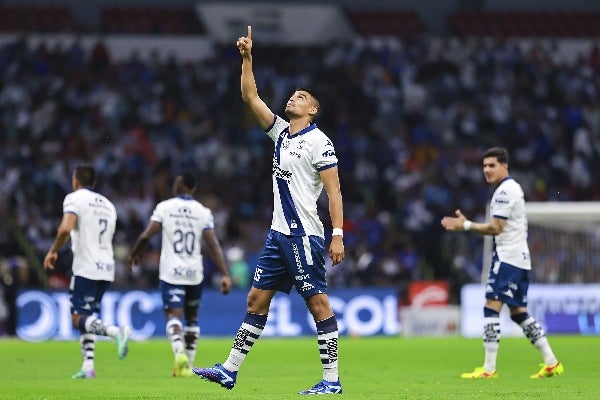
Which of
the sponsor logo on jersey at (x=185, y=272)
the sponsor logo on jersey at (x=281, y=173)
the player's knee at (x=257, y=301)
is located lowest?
the player's knee at (x=257, y=301)

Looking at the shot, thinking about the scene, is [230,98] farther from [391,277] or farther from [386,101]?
[391,277]

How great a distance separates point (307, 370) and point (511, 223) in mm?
3670

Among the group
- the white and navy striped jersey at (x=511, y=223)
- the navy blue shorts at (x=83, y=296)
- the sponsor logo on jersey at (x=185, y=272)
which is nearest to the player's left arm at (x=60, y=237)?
the navy blue shorts at (x=83, y=296)

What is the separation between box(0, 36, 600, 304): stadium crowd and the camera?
30.4 meters

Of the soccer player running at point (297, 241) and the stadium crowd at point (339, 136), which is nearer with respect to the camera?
the soccer player running at point (297, 241)

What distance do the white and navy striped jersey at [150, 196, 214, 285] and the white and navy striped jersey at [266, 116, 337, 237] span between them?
481 cm

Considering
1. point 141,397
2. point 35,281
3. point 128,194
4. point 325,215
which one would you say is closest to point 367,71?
point 325,215

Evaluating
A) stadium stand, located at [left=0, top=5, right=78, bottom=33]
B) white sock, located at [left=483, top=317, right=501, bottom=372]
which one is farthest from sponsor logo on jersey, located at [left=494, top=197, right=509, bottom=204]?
stadium stand, located at [left=0, top=5, right=78, bottom=33]

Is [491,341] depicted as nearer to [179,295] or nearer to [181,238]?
[179,295]

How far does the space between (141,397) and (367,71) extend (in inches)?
1088

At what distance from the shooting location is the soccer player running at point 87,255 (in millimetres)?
15102

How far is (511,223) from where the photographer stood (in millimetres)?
14586

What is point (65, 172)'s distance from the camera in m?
31.0

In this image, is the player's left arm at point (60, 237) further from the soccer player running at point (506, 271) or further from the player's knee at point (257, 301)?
the soccer player running at point (506, 271)
